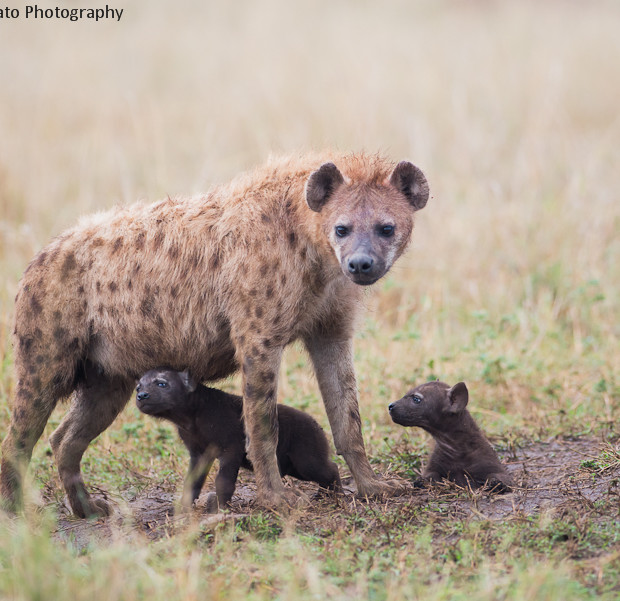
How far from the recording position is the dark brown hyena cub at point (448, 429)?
4055 mm

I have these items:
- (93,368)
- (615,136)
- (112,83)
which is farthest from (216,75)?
(93,368)

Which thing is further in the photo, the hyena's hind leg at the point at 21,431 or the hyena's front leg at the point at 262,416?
the hyena's hind leg at the point at 21,431

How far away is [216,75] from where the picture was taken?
36.2 feet

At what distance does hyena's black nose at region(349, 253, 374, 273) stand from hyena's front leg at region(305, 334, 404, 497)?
25.6 inches

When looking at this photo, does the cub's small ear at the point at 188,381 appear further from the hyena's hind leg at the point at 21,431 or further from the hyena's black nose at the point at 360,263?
the hyena's black nose at the point at 360,263

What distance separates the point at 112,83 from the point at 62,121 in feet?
4.76

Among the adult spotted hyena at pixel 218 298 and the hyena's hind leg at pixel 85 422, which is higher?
the adult spotted hyena at pixel 218 298

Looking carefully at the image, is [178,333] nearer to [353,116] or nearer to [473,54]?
[353,116]

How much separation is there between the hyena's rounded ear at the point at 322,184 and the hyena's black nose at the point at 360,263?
1.15 feet

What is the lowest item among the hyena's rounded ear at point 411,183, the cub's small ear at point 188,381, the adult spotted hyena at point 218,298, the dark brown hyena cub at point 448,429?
the dark brown hyena cub at point 448,429

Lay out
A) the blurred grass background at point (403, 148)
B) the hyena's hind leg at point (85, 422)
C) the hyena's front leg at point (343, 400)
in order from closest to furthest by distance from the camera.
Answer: the hyena's front leg at point (343, 400), the hyena's hind leg at point (85, 422), the blurred grass background at point (403, 148)

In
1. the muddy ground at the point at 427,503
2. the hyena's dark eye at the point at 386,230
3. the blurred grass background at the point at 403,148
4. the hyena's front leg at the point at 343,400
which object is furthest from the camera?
the blurred grass background at the point at 403,148

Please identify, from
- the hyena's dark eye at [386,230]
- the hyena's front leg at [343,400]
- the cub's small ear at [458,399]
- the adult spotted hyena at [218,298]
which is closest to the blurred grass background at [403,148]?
the hyena's front leg at [343,400]

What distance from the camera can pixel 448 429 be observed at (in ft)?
13.7
